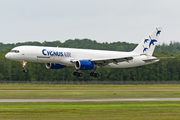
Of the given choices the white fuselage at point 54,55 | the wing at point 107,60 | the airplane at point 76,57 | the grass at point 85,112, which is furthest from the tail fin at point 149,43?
the grass at point 85,112

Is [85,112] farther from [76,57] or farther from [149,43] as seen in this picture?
[149,43]

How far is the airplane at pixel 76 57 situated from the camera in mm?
52772

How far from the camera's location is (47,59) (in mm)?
54125

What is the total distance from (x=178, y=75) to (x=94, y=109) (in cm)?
8819

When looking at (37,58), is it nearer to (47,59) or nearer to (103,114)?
(47,59)

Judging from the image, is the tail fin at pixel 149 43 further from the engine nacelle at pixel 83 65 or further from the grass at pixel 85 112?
the grass at pixel 85 112

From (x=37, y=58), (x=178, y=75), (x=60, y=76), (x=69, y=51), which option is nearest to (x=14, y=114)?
(x=37, y=58)

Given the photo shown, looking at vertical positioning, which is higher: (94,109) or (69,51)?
(69,51)

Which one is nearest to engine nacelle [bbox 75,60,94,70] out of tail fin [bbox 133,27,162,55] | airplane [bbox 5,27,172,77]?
airplane [bbox 5,27,172,77]

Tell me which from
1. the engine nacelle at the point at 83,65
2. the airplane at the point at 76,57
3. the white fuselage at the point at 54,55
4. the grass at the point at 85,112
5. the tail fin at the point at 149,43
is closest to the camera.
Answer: the grass at the point at 85,112

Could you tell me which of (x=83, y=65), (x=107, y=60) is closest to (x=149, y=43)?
(x=107, y=60)

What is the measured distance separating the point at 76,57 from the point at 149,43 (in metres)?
17.1

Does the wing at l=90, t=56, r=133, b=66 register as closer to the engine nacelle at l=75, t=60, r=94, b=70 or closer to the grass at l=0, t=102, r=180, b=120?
A: the engine nacelle at l=75, t=60, r=94, b=70

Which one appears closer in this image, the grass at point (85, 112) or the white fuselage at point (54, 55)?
the grass at point (85, 112)
